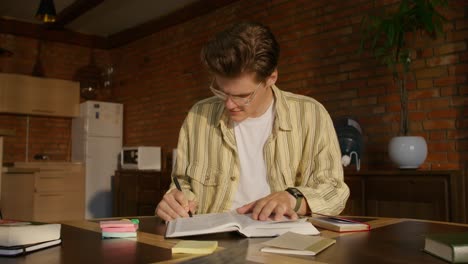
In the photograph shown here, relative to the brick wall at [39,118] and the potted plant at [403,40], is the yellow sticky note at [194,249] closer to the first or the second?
the potted plant at [403,40]

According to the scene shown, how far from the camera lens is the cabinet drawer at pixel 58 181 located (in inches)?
211

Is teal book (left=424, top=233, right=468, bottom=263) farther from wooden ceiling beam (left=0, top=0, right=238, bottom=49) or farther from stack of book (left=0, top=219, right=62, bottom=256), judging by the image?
wooden ceiling beam (left=0, top=0, right=238, bottom=49)

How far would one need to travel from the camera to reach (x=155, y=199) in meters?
4.74

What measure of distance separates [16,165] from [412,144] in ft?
14.2

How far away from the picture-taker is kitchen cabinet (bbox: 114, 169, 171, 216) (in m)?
4.70

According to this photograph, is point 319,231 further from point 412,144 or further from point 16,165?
point 16,165

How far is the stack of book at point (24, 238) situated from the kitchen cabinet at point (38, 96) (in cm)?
484

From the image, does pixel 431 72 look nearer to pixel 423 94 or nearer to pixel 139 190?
pixel 423 94

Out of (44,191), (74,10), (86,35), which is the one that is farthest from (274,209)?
(86,35)

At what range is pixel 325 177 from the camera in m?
1.58

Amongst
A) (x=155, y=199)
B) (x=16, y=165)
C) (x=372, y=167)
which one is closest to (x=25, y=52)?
(x=16, y=165)

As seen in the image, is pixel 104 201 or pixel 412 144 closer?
pixel 412 144

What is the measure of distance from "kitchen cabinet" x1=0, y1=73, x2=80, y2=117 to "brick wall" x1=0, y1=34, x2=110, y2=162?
255 millimetres

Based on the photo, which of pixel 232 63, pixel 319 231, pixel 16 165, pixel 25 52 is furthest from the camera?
pixel 25 52
